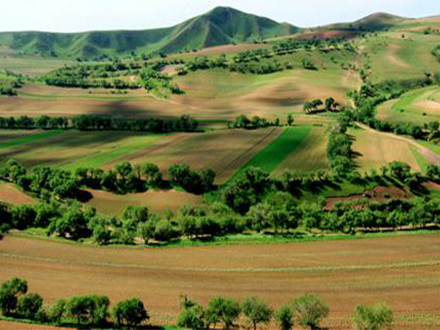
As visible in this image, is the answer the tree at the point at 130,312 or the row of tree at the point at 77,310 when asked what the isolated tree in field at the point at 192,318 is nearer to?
the tree at the point at 130,312

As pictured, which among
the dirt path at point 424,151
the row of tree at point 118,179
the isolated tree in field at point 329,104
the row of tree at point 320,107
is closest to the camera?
the row of tree at point 118,179

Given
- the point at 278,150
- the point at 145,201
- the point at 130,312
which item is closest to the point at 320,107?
the point at 278,150

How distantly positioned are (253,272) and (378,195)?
41254mm

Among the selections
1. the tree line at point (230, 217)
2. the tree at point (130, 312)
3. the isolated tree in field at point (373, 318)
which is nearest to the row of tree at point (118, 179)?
the tree line at point (230, 217)

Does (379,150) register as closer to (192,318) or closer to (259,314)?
(259,314)

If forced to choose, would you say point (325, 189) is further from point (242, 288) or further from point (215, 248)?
point (242, 288)

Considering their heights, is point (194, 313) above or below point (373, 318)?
below

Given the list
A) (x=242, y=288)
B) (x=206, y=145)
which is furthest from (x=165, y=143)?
(x=242, y=288)

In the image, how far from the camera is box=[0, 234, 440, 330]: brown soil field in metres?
51.7

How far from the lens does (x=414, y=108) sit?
161375mm

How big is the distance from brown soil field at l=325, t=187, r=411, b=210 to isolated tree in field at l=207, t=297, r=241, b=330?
145ft

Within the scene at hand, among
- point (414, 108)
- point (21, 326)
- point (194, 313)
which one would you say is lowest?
point (21, 326)

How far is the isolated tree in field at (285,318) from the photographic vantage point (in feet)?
147

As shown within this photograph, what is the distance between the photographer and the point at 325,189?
89.9m
